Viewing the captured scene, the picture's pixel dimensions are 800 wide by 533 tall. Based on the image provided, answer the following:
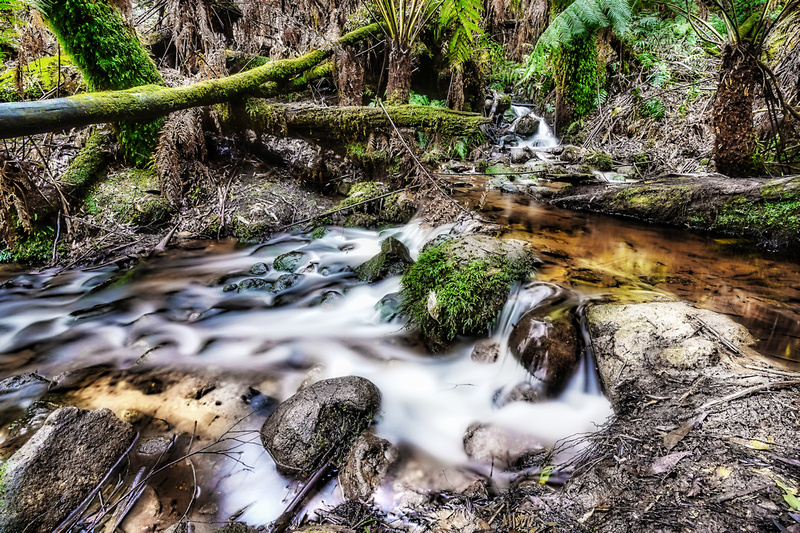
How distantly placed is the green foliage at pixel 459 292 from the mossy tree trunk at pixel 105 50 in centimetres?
445

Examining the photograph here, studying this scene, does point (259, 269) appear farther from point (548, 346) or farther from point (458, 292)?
point (548, 346)

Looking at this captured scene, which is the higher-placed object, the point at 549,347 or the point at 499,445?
the point at 549,347

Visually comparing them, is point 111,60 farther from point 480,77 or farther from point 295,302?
point 480,77

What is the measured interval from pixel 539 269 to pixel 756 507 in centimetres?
226

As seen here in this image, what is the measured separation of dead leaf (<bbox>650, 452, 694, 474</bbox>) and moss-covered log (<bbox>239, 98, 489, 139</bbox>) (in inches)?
150

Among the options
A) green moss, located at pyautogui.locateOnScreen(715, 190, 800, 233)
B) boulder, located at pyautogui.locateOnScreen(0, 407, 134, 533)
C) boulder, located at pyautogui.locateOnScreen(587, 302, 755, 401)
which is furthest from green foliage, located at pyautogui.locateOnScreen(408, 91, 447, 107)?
boulder, located at pyautogui.locateOnScreen(0, 407, 134, 533)

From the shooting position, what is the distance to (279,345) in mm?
2994

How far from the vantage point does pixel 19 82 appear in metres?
3.85

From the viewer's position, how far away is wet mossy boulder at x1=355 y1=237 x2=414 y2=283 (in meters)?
3.66

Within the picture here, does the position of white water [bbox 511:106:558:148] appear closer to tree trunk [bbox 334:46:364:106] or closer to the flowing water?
tree trunk [bbox 334:46:364:106]

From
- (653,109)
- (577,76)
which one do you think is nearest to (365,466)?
(577,76)

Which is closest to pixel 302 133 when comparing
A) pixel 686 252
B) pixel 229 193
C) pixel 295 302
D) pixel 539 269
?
pixel 229 193

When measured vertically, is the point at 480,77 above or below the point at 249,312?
above

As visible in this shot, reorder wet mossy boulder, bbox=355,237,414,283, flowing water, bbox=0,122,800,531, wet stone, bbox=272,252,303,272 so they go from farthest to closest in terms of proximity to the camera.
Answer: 1. wet stone, bbox=272,252,303,272
2. wet mossy boulder, bbox=355,237,414,283
3. flowing water, bbox=0,122,800,531
